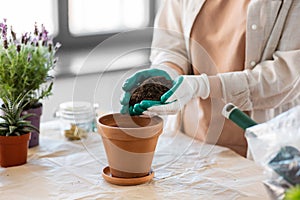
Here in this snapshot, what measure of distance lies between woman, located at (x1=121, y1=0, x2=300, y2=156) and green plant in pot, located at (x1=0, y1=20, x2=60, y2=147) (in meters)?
0.30

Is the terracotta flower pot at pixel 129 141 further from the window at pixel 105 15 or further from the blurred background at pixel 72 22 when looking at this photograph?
the window at pixel 105 15

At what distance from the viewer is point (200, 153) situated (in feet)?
5.00

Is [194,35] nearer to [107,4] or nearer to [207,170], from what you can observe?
[207,170]

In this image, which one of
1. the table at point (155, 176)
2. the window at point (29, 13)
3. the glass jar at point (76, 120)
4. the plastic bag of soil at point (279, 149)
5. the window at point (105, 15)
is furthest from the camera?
the window at point (105, 15)

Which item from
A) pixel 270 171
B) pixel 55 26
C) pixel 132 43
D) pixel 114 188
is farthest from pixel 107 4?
pixel 270 171

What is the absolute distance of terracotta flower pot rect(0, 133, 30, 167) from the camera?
1462mm

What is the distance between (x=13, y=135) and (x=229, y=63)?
2.10ft

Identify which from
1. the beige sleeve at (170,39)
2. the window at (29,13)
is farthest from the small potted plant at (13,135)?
the window at (29,13)

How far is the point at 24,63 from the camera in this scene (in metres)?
1.49

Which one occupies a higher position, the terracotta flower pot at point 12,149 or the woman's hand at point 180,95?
the woman's hand at point 180,95

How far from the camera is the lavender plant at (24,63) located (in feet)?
4.83

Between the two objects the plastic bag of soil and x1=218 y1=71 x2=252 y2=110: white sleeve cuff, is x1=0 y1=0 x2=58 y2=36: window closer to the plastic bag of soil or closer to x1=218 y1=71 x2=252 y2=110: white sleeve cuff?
x1=218 y1=71 x2=252 y2=110: white sleeve cuff

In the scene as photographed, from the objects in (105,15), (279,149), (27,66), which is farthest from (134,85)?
(105,15)

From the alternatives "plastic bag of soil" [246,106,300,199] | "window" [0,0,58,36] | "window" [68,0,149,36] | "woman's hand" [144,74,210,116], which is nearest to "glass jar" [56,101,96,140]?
"woman's hand" [144,74,210,116]
